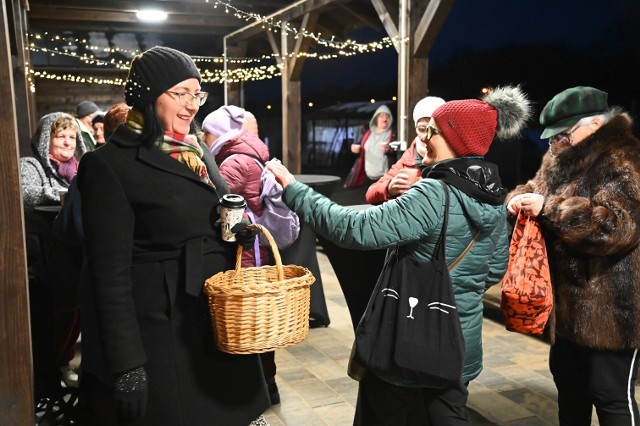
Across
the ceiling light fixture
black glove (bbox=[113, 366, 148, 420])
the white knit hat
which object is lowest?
black glove (bbox=[113, 366, 148, 420])

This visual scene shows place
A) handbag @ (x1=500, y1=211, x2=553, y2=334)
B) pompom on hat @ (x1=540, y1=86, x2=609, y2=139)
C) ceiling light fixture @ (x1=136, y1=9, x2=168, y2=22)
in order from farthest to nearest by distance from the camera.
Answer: ceiling light fixture @ (x1=136, y1=9, x2=168, y2=22) < pompom on hat @ (x1=540, y1=86, x2=609, y2=139) < handbag @ (x1=500, y1=211, x2=553, y2=334)

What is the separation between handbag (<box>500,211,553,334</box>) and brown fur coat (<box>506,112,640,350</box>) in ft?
0.39

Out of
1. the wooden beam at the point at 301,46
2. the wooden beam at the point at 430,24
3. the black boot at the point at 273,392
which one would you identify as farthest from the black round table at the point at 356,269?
the wooden beam at the point at 301,46

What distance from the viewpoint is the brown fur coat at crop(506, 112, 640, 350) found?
2146 millimetres

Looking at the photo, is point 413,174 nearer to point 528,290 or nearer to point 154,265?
point 528,290

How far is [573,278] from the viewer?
229 centimetres

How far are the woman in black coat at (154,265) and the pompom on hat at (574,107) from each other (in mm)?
1387

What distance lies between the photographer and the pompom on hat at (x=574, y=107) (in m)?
2.31

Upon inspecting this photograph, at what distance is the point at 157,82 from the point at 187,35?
1061cm

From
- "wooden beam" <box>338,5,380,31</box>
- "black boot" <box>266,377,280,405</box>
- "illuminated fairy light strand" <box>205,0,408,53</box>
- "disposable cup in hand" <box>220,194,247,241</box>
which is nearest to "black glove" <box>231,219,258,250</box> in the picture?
"disposable cup in hand" <box>220,194,247,241</box>

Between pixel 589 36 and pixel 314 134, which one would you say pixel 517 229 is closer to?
pixel 314 134

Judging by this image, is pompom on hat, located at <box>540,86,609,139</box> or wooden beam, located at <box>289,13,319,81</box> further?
wooden beam, located at <box>289,13,319,81</box>

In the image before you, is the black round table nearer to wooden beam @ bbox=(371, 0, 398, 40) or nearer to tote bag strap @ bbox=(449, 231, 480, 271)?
tote bag strap @ bbox=(449, 231, 480, 271)

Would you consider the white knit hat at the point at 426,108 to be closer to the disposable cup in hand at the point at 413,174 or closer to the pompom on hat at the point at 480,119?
the disposable cup in hand at the point at 413,174
